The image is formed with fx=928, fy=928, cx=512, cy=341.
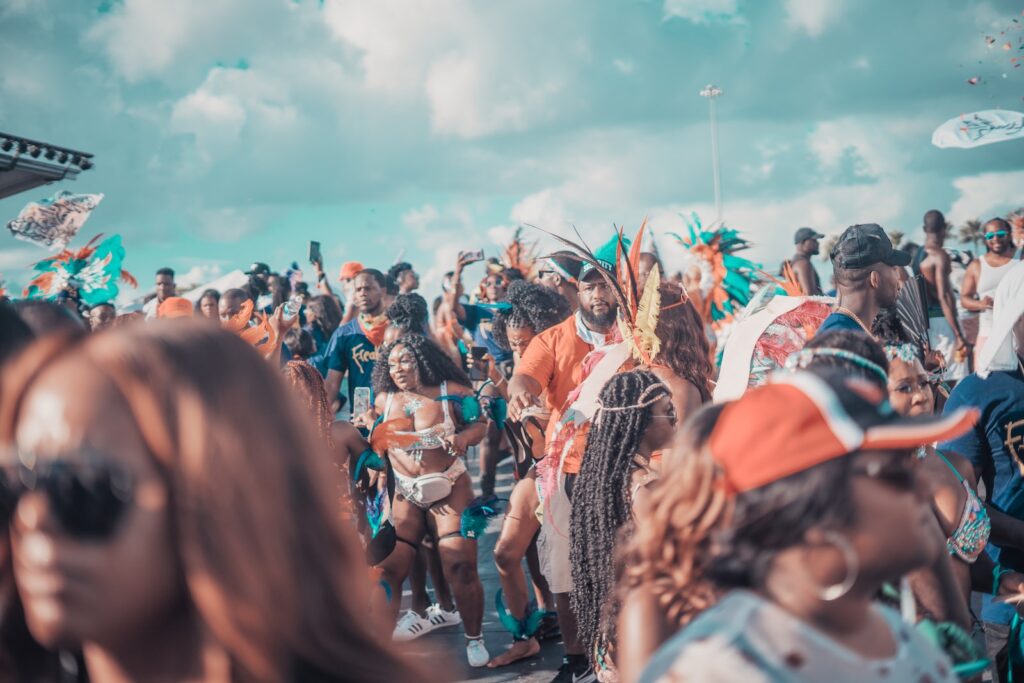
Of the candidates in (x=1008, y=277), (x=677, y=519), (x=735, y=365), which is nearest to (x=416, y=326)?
(x=735, y=365)

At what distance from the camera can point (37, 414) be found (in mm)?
1206

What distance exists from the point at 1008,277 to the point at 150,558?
3474mm

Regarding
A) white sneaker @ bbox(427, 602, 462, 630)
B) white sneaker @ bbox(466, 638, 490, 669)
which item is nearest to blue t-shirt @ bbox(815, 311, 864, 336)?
white sneaker @ bbox(466, 638, 490, 669)

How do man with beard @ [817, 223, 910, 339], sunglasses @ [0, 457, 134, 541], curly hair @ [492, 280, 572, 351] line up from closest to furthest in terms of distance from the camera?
sunglasses @ [0, 457, 134, 541], man with beard @ [817, 223, 910, 339], curly hair @ [492, 280, 572, 351]

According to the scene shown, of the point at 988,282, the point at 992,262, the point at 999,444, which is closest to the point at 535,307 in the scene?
the point at 999,444

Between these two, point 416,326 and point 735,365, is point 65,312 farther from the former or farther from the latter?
point 416,326

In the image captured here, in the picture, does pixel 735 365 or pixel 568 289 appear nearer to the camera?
pixel 735 365

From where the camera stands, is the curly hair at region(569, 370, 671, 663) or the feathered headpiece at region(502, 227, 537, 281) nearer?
the curly hair at region(569, 370, 671, 663)

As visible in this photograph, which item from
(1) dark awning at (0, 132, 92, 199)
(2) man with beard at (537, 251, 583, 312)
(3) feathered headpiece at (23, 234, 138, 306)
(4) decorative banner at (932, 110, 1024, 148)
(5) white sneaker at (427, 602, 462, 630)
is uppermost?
(1) dark awning at (0, 132, 92, 199)

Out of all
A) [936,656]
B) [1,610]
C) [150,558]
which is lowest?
[936,656]

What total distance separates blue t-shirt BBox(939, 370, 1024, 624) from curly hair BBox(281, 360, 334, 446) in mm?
3119

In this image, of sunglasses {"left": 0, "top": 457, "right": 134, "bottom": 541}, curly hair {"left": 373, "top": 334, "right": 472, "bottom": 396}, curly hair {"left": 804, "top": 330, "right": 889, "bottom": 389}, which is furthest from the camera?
curly hair {"left": 373, "top": 334, "right": 472, "bottom": 396}

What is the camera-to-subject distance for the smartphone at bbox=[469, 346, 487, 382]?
961 centimetres

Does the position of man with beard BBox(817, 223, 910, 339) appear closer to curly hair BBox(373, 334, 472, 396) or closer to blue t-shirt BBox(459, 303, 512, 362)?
curly hair BBox(373, 334, 472, 396)
